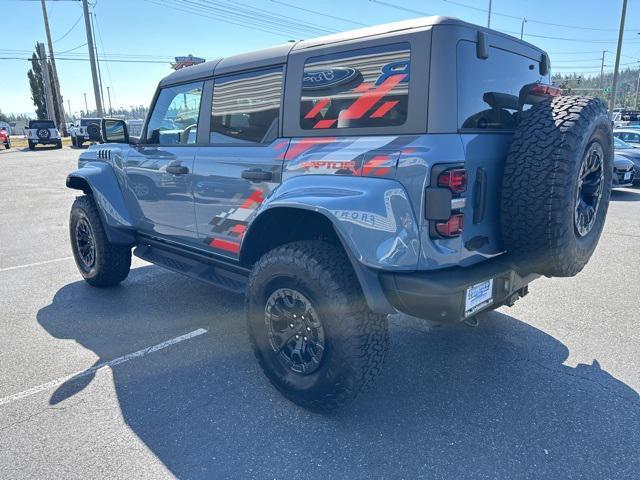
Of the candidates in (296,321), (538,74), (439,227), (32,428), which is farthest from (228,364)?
(538,74)

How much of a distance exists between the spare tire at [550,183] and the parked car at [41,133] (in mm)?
31971

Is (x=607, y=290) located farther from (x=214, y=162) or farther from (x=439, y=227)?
(x=214, y=162)

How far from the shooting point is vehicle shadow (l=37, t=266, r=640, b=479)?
7.22ft

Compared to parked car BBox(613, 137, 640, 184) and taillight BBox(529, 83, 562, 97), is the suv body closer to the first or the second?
taillight BBox(529, 83, 562, 97)

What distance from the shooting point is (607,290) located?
4512 millimetres

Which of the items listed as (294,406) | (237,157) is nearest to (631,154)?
(237,157)

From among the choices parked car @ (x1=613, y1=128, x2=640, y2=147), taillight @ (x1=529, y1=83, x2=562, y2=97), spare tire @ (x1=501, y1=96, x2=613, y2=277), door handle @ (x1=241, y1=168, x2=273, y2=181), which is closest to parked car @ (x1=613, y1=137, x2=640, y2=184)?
parked car @ (x1=613, y1=128, x2=640, y2=147)

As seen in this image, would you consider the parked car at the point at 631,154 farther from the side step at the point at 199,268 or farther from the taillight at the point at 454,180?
the side step at the point at 199,268

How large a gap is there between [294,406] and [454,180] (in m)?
1.59

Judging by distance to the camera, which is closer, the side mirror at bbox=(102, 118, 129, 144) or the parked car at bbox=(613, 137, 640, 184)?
the side mirror at bbox=(102, 118, 129, 144)

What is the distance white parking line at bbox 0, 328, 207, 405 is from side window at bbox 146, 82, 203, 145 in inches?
60.5

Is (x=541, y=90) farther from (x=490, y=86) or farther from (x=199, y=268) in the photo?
(x=199, y=268)

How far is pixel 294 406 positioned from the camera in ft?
8.82

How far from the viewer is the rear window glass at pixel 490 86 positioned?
229cm
